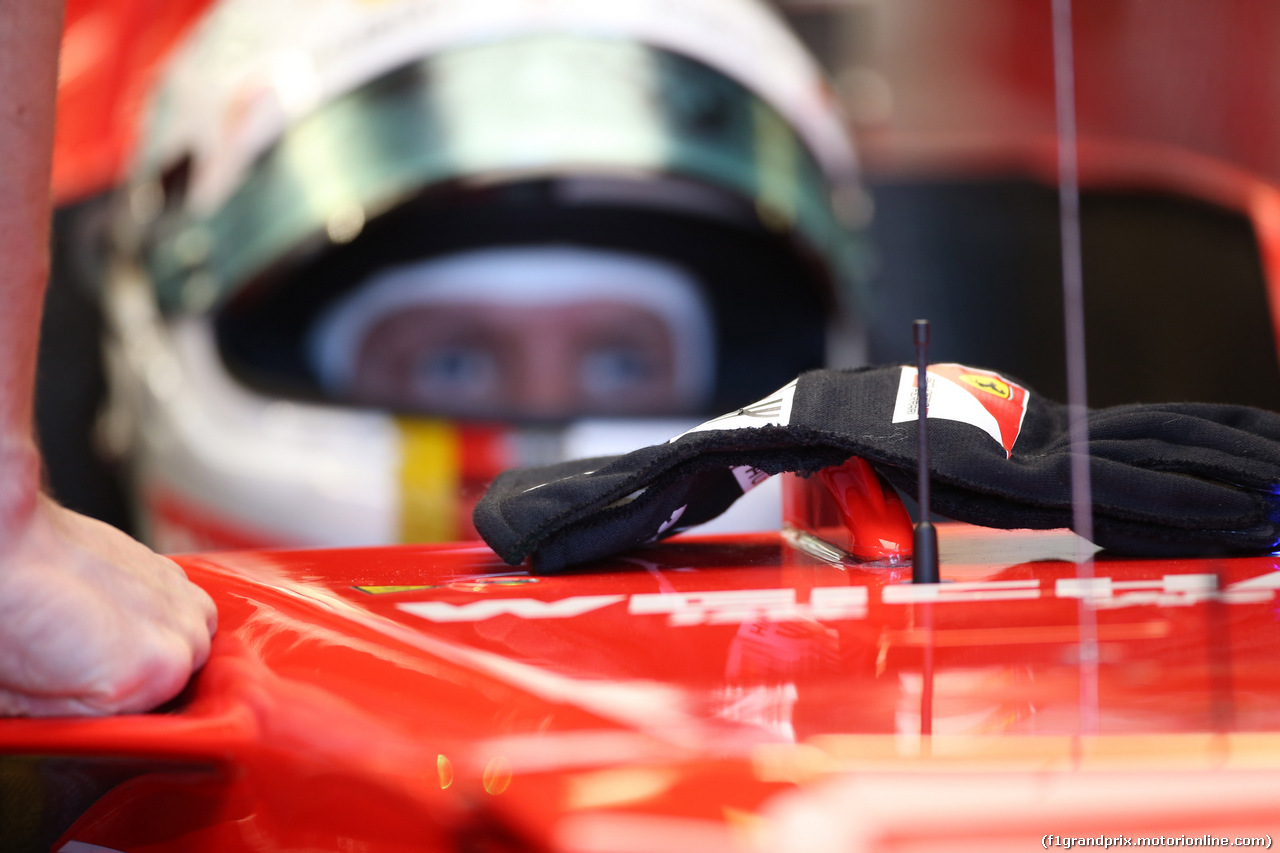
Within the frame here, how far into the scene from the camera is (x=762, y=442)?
1.39 ft

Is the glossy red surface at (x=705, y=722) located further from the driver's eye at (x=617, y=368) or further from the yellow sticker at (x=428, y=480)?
the driver's eye at (x=617, y=368)

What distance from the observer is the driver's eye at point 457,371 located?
56.2 inches

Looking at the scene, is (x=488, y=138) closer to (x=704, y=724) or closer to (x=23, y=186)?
(x=23, y=186)

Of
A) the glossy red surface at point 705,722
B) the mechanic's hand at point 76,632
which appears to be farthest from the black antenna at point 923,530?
the mechanic's hand at point 76,632

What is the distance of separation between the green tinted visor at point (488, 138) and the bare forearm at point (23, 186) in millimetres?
989

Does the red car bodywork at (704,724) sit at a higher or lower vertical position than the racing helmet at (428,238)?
lower

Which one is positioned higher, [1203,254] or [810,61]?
[810,61]

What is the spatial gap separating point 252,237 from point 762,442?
105cm

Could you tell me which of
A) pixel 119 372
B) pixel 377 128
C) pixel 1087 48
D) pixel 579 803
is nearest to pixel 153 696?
pixel 579 803

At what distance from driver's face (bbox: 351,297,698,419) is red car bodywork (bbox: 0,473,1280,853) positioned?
3.45ft

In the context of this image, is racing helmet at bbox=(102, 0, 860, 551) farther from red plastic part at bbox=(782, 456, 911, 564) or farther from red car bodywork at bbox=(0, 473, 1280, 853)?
red car bodywork at bbox=(0, 473, 1280, 853)

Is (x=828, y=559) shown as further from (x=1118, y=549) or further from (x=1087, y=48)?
(x=1087, y=48)

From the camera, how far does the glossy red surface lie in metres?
0.18

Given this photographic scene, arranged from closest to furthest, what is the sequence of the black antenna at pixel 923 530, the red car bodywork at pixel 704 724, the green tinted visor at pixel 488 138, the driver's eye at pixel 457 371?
the red car bodywork at pixel 704 724 < the black antenna at pixel 923 530 < the green tinted visor at pixel 488 138 < the driver's eye at pixel 457 371
